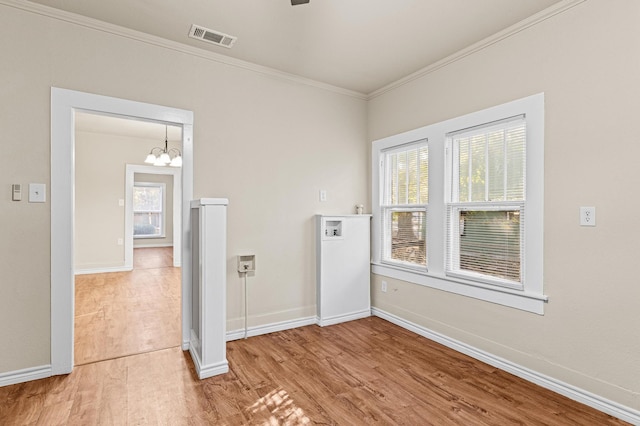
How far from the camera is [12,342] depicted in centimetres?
237

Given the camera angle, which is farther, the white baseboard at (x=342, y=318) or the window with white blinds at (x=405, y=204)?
the white baseboard at (x=342, y=318)

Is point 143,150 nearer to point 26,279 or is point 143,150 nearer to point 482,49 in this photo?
point 26,279

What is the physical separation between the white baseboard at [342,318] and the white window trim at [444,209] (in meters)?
0.51

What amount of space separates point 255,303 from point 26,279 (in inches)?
72.2

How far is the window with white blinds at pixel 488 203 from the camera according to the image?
2617mm

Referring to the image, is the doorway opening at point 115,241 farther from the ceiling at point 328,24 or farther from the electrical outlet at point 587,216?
the electrical outlet at point 587,216

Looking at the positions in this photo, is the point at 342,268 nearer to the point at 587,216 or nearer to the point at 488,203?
the point at 488,203

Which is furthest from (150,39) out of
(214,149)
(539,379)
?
(539,379)

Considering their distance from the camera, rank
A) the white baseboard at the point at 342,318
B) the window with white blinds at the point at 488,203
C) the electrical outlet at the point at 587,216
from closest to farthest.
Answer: the electrical outlet at the point at 587,216 < the window with white blinds at the point at 488,203 < the white baseboard at the point at 342,318

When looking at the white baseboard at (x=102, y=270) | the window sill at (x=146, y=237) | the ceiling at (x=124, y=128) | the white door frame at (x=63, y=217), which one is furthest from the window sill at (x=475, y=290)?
the window sill at (x=146, y=237)

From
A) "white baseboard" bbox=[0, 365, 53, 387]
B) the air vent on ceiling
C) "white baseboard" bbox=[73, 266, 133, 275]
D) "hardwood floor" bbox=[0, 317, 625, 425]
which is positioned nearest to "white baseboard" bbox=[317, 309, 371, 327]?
"hardwood floor" bbox=[0, 317, 625, 425]

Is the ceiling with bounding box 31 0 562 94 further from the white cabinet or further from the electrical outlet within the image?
the white cabinet

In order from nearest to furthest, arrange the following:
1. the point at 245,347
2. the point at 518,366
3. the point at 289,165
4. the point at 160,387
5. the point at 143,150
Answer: the point at 160,387
the point at 518,366
the point at 245,347
the point at 289,165
the point at 143,150

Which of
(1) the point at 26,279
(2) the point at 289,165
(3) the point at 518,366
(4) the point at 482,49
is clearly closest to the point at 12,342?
(1) the point at 26,279
